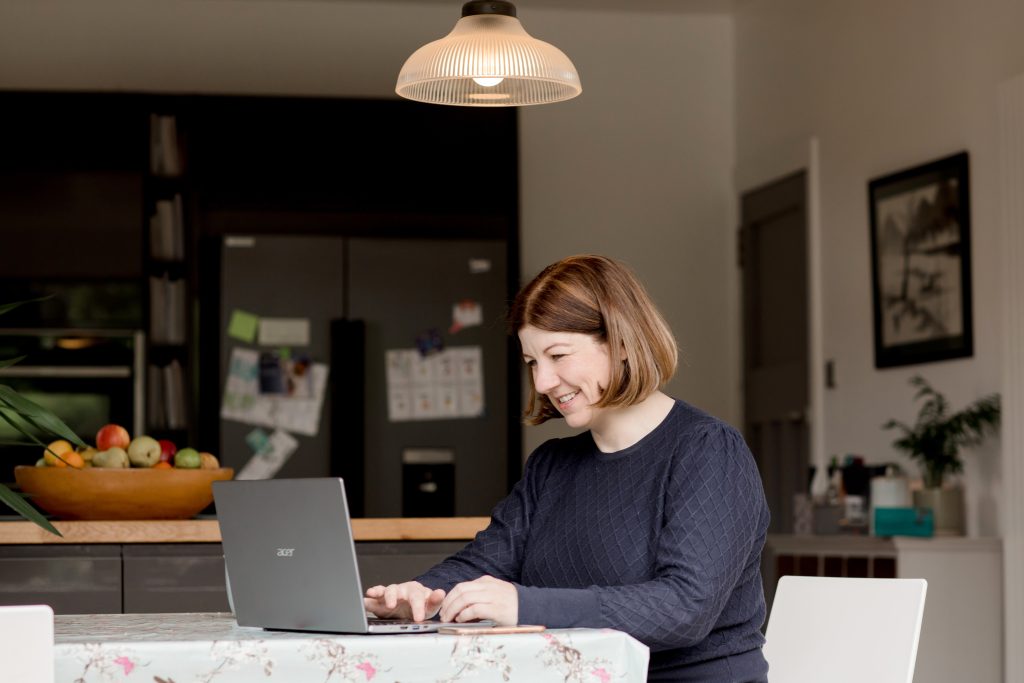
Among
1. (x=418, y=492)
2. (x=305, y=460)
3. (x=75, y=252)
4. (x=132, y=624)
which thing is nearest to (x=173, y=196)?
(x=75, y=252)

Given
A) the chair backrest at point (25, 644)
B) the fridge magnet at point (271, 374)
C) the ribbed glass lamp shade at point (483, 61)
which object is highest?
the ribbed glass lamp shade at point (483, 61)

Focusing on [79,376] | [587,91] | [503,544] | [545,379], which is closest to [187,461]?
[503,544]

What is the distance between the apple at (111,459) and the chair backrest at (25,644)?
1.48 m

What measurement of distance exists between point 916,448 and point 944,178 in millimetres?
903

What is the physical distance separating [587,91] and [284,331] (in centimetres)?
189

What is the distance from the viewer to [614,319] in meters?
1.97

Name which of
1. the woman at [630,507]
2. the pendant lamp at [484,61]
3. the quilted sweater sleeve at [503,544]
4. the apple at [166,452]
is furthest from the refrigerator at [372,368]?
the woman at [630,507]

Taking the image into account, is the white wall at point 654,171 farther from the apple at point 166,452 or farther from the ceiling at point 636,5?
the apple at point 166,452

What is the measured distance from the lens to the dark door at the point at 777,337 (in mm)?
5418

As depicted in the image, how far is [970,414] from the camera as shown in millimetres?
4266

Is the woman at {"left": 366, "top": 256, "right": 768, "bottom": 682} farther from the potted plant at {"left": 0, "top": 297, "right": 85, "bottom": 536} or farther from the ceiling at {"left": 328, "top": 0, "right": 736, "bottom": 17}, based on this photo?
the ceiling at {"left": 328, "top": 0, "right": 736, "bottom": 17}

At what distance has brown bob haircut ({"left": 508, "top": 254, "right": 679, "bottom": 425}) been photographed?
1.98m

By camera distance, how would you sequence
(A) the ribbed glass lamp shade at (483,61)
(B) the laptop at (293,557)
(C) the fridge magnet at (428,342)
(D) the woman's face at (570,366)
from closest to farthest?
(B) the laptop at (293,557)
(D) the woman's face at (570,366)
(A) the ribbed glass lamp shade at (483,61)
(C) the fridge magnet at (428,342)

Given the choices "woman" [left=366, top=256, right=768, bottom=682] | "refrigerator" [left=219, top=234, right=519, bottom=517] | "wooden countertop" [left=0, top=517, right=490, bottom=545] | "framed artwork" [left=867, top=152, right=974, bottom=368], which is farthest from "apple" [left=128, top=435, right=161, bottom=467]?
"framed artwork" [left=867, top=152, right=974, bottom=368]
